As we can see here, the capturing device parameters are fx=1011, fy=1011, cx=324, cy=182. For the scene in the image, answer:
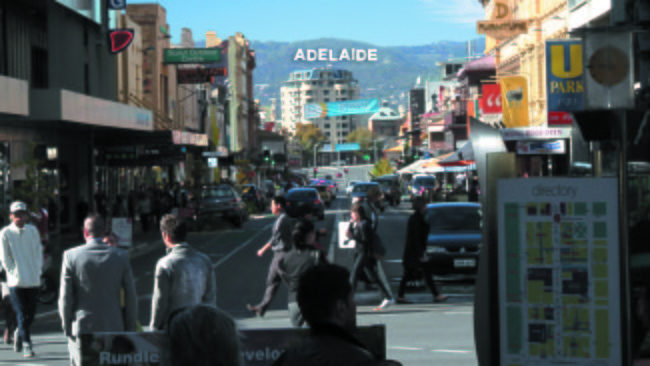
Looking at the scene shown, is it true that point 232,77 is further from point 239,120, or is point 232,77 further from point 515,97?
point 515,97

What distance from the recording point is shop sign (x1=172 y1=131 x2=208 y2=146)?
41.3 metres

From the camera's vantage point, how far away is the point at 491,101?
4634 centimetres

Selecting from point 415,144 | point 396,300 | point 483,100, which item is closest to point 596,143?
point 396,300

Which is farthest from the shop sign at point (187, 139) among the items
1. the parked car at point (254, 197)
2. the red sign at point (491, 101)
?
the red sign at point (491, 101)

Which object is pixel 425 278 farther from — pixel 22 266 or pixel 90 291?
pixel 90 291

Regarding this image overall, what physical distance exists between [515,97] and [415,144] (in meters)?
108

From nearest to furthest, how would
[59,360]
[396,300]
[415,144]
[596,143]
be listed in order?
[596,143], [59,360], [396,300], [415,144]

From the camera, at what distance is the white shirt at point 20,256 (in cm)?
1149

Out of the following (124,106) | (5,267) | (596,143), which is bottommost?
(5,267)

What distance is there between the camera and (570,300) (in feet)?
19.4

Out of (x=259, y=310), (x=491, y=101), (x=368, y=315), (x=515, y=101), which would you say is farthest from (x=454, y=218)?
(x=491, y=101)

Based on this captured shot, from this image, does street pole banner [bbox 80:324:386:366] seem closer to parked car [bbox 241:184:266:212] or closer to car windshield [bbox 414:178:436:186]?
parked car [bbox 241:184:266:212]

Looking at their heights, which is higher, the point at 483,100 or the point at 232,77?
the point at 232,77

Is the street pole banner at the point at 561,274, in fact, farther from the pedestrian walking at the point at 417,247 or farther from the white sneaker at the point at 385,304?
the pedestrian walking at the point at 417,247
